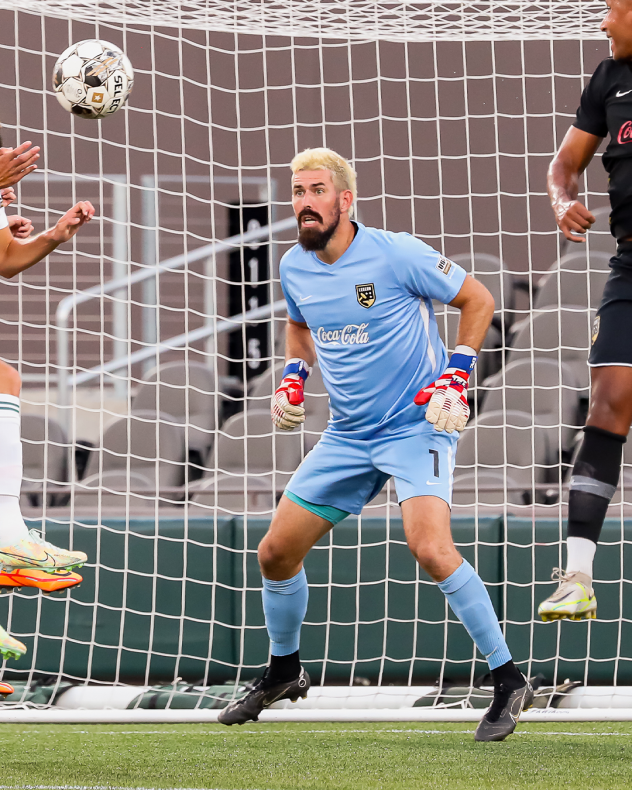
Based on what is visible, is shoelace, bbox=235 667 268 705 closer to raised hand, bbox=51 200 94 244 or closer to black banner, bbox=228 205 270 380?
raised hand, bbox=51 200 94 244

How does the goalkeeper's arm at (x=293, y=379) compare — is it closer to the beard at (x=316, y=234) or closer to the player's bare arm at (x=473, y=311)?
the beard at (x=316, y=234)

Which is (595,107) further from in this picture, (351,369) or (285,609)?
(285,609)

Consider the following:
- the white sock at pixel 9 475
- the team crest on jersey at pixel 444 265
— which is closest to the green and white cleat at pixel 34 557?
the white sock at pixel 9 475

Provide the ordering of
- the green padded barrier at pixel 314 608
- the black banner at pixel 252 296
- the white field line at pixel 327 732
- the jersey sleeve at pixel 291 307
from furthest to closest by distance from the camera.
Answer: the black banner at pixel 252 296 < the green padded barrier at pixel 314 608 < the white field line at pixel 327 732 < the jersey sleeve at pixel 291 307

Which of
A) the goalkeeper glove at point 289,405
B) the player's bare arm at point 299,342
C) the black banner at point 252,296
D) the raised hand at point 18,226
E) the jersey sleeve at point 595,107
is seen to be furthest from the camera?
the black banner at point 252,296

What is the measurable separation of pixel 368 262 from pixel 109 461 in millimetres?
3995

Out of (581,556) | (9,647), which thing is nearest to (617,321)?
(581,556)

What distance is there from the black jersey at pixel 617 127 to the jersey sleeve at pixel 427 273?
70 centimetres

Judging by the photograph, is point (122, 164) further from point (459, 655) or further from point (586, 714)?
point (586, 714)

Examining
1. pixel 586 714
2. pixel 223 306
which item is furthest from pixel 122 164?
pixel 586 714

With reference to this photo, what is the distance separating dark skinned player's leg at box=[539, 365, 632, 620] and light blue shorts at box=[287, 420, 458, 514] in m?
0.63

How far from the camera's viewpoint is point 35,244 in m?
3.77

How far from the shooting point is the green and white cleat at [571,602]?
129 inches

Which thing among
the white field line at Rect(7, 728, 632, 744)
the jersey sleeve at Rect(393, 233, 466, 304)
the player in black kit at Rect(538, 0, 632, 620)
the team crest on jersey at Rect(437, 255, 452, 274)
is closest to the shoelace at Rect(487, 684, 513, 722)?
the player in black kit at Rect(538, 0, 632, 620)
